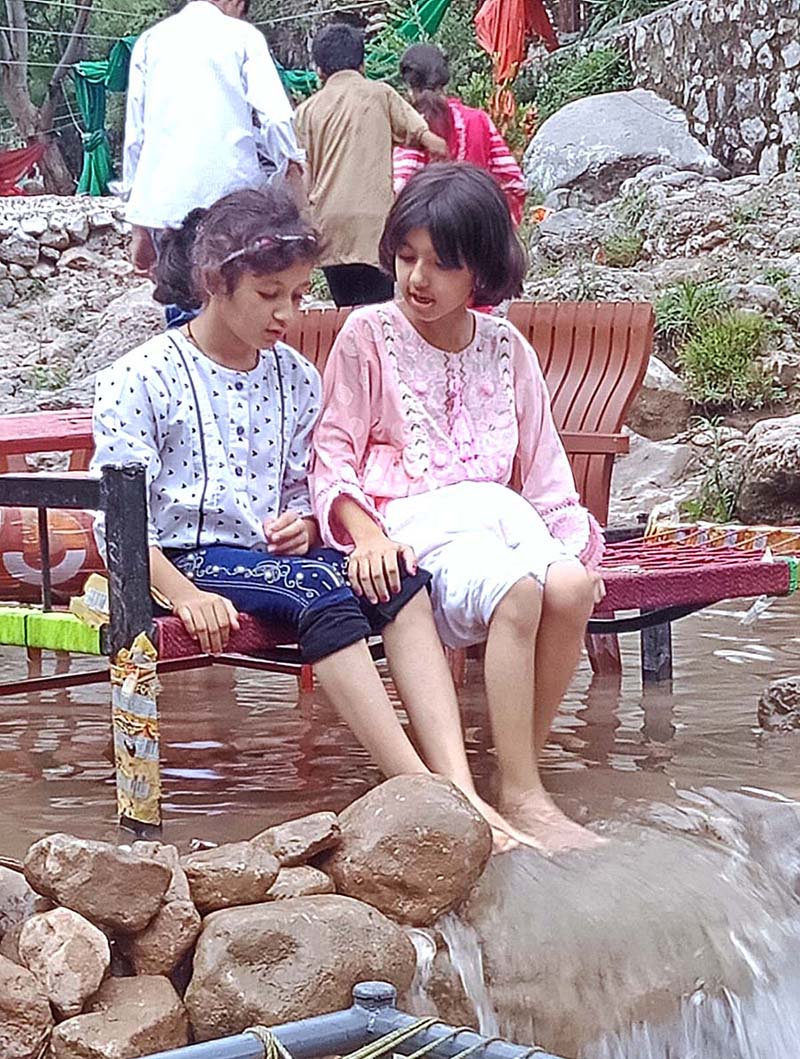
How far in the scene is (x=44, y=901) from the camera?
286cm

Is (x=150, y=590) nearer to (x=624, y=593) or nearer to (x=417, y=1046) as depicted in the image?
(x=624, y=593)

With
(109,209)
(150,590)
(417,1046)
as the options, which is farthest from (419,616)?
(109,209)

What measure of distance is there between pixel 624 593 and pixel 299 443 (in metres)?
0.77

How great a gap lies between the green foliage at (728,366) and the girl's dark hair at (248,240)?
619 cm

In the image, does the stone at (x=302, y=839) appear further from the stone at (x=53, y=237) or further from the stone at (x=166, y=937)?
the stone at (x=53, y=237)

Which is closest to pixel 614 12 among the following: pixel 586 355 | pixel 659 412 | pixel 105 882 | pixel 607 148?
pixel 607 148

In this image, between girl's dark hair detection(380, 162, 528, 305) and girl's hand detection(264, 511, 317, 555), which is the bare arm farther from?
girl's dark hair detection(380, 162, 528, 305)

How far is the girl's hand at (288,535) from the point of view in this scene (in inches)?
148

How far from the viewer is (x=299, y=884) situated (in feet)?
9.77

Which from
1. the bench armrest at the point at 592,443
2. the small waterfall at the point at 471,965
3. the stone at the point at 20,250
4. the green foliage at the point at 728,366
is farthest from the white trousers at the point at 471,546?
the stone at the point at 20,250

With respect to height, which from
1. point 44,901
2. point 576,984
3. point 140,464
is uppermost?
point 140,464

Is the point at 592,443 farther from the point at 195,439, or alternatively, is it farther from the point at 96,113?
the point at 96,113

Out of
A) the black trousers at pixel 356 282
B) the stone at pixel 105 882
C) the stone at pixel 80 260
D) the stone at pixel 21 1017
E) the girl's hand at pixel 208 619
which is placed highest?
the black trousers at pixel 356 282

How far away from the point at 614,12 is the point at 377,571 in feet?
51.0
